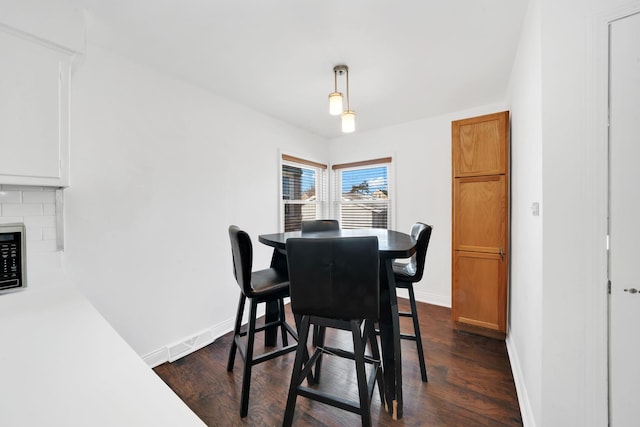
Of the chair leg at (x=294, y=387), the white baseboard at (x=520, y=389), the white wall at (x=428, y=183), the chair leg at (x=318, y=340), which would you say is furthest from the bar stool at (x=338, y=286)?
the white wall at (x=428, y=183)

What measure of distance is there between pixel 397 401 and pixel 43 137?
2.41 metres

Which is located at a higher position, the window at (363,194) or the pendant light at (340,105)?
the pendant light at (340,105)

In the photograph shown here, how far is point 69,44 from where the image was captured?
141 centimetres

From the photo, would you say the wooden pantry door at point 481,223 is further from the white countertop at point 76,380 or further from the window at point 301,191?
the white countertop at point 76,380

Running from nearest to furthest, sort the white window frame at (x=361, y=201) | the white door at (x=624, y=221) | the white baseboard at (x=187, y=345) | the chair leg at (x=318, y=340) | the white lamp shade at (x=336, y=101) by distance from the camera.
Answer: the white door at (x=624, y=221)
the chair leg at (x=318, y=340)
the white lamp shade at (x=336, y=101)
the white baseboard at (x=187, y=345)
the white window frame at (x=361, y=201)

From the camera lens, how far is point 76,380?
62 centimetres

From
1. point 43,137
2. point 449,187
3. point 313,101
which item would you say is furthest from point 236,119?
point 449,187

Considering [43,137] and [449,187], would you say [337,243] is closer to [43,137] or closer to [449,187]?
[43,137]

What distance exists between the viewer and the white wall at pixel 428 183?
325 centimetres

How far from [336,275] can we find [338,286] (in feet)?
0.19

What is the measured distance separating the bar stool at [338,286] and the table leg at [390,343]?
0.77 feet

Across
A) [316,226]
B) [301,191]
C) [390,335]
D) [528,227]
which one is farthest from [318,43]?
[301,191]

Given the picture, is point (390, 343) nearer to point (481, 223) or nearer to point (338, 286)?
point (338, 286)

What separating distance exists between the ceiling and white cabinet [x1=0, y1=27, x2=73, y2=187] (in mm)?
429
